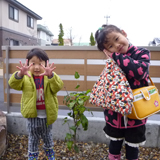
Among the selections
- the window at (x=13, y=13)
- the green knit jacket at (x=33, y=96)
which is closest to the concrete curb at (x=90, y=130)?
the green knit jacket at (x=33, y=96)

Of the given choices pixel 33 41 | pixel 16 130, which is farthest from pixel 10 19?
pixel 16 130

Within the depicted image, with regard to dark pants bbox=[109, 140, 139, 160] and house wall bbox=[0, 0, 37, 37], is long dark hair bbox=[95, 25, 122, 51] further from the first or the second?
house wall bbox=[0, 0, 37, 37]

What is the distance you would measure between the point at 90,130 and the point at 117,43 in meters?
1.65

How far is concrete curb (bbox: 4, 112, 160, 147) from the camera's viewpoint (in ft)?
8.27

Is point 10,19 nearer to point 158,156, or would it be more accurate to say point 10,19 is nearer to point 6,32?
point 6,32

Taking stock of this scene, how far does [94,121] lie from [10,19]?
17335mm

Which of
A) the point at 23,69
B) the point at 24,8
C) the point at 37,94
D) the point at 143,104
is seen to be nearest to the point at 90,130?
the point at 37,94

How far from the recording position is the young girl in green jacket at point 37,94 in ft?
5.62

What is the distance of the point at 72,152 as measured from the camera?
7.84 ft

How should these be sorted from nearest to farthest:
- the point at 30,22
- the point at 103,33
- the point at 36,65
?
the point at 103,33 → the point at 36,65 → the point at 30,22

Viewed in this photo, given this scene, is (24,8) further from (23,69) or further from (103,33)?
(103,33)

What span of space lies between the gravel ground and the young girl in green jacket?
0.58 m

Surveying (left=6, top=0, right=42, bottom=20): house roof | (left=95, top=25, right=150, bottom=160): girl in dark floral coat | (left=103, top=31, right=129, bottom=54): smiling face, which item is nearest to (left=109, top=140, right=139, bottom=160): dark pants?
(left=95, top=25, right=150, bottom=160): girl in dark floral coat

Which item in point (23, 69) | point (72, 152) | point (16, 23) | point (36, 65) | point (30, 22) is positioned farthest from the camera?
point (30, 22)
